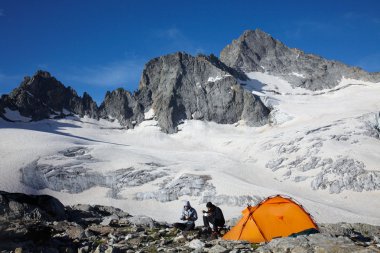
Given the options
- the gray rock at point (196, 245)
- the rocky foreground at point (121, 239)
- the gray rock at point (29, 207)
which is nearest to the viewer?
the rocky foreground at point (121, 239)

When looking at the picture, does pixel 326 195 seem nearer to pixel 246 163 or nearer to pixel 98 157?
pixel 246 163

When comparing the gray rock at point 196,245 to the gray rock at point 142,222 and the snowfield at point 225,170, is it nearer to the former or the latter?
the gray rock at point 142,222

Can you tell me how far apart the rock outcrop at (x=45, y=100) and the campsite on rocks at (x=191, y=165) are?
25.9 inches

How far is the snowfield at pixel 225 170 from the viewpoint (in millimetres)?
70000

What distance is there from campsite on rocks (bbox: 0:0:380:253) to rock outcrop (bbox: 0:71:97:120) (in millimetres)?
657

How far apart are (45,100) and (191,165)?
11224 cm

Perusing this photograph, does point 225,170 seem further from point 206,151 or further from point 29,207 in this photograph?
point 29,207

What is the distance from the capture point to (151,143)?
5723 inches

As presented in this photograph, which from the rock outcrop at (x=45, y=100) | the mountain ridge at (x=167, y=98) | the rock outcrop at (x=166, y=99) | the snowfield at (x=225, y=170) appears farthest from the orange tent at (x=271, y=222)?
the rock outcrop at (x=45, y=100)

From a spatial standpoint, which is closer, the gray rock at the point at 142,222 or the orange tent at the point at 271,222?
the orange tent at the point at 271,222

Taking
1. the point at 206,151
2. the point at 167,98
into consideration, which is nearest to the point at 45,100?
the point at 167,98

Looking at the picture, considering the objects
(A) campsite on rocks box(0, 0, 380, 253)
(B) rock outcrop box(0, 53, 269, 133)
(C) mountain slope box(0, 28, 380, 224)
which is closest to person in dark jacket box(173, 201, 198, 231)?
(A) campsite on rocks box(0, 0, 380, 253)

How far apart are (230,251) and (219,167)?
82708mm

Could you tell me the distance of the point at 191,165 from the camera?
92375mm
